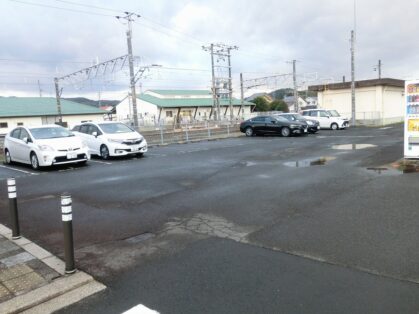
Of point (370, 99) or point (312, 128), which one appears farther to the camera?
point (370, 99)

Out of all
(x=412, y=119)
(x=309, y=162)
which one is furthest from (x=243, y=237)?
(x=412, y=119)

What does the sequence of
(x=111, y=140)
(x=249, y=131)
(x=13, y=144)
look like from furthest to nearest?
(x=249, y=131)
(x=111, y=140)
(x=13, y=144)

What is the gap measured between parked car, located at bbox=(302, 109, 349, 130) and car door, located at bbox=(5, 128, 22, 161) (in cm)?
2402

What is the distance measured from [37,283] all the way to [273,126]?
77.0 feet

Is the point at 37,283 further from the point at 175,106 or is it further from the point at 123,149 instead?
the point at 175,106

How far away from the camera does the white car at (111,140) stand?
15.7 meters

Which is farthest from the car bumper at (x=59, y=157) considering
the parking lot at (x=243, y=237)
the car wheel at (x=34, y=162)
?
the parking lot at (x=243, y=237)

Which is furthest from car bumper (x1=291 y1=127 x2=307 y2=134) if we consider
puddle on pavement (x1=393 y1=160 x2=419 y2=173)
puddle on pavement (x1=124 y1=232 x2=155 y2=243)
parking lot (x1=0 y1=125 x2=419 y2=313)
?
puddle on pavement (x1=124 y1=232 x2=155 y2=243)

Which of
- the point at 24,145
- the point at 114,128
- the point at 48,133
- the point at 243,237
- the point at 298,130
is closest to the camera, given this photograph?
the point at 243,237

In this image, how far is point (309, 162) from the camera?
42.2 ft

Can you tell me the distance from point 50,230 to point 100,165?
8.16m

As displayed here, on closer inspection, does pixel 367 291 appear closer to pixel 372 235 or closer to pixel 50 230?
pixel 372 235

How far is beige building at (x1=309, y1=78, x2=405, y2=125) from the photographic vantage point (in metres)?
36.2

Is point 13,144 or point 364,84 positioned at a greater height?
point 364,84
